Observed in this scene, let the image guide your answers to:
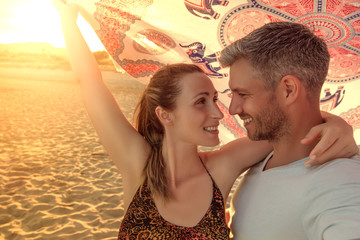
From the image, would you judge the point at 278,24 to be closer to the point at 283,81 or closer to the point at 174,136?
the point at 283,81

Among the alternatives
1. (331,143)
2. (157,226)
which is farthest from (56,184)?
(331,143)

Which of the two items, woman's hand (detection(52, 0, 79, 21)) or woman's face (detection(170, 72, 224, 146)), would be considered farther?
woman's hand (detection(52, 0, 79, 21))

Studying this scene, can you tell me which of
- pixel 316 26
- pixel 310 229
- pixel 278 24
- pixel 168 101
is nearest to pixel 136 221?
pixel 168 101

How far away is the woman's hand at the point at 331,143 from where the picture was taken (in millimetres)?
1330

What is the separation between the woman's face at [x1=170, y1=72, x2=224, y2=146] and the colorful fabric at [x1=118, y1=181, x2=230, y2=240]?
51 centimetres

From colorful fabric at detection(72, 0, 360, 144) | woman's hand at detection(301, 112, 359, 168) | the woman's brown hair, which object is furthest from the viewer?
the woman's brown hair

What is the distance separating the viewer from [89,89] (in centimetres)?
214

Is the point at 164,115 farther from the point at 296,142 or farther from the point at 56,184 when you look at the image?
the point at 56,184

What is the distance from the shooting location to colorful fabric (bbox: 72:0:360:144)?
5.84 feet

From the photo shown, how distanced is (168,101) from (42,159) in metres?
6.56

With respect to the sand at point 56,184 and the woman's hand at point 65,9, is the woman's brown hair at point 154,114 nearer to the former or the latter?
the woman's hand at point 65,9

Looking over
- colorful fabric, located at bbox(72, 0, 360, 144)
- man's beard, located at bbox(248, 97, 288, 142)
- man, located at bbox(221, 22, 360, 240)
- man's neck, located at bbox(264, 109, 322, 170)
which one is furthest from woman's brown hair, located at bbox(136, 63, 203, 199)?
man's neck, located at bbox(264, 109, 322, 170)

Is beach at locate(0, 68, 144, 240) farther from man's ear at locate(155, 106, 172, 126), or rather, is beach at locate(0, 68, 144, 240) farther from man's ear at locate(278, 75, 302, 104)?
man's ear at locate(278, 75, 302, 104)

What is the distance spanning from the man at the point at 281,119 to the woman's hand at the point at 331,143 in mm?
47
